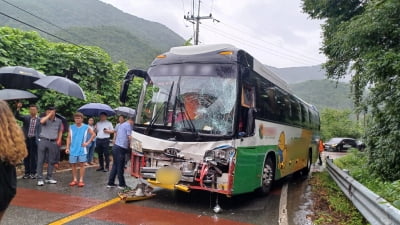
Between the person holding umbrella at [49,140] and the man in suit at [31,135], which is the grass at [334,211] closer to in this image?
the person holding umbrella at [49,140]

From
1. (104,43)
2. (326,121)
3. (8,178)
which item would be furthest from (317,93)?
(8,178)

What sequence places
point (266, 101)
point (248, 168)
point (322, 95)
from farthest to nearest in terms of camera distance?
1. point (322, 95)
2. point (266, 101)
3. point (248, 168)

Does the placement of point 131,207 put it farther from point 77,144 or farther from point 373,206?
point 373,206

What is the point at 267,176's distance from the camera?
29.5 feet

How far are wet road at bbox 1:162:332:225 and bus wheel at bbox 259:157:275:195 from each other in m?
0.21

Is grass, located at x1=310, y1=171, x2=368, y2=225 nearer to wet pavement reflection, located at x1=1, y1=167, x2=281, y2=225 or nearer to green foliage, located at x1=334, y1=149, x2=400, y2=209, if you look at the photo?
green foliage, located at x1=334, y1=149, x2=400, y2=209

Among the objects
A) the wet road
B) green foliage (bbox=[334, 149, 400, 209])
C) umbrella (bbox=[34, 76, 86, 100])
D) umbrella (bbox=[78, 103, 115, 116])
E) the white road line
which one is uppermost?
umbrella (bbox=[34, 76, 86, 100])

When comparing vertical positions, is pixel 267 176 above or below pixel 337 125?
below

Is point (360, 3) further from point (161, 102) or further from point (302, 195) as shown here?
point (161, 102)

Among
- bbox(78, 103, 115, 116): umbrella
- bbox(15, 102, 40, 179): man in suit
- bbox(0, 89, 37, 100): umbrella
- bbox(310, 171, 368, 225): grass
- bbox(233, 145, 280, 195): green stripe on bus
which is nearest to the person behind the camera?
bbox(310, 171, 368, 225): grass

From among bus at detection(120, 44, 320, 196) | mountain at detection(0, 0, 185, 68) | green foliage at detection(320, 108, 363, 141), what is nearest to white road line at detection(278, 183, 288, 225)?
bus at detection(120, 44, 320, 196)

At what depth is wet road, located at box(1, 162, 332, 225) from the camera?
6.11 m

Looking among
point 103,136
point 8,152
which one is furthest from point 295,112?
point 8,152

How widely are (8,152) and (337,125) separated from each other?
55317 millimetres
